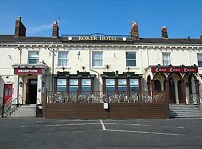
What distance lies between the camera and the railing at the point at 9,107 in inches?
779

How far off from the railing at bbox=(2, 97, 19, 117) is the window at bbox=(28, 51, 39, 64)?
14.4 feet

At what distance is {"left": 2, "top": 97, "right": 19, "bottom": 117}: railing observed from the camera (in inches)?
779

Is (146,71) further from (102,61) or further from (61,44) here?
(61,44)

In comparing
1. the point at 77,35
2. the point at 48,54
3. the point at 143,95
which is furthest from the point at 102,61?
the point at 143,95

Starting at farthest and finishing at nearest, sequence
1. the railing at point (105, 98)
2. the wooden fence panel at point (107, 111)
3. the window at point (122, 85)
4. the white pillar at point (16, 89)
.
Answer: the window at point (122, 85)
the white pillar at point (16, 89)
the railing at point (105, 98)
the wooden fence panel at point (107, 111)

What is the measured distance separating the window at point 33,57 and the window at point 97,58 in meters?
5.89

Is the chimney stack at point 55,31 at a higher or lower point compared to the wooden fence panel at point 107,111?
higher

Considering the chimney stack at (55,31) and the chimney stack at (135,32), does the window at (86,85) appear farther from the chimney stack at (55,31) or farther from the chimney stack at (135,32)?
the chimney stack at (135,32)

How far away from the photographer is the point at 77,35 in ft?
82.7

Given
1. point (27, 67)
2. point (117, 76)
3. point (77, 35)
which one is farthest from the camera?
point (77, 35)

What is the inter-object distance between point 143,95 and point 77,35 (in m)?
10.6

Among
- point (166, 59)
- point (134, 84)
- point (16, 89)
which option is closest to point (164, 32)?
point (166, 59)

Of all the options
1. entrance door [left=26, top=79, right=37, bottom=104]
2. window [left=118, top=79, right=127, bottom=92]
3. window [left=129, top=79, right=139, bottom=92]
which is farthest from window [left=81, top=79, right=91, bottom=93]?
entrance door [left=26, top=79, right=37, bottom=104]

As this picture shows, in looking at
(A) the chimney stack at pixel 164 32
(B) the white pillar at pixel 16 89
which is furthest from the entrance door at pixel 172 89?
(B) the white pillar at pixel 16 89
